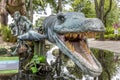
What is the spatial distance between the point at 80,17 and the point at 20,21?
1.47m

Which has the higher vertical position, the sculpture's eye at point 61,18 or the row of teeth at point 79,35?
the sculpture's eye at point 61,18

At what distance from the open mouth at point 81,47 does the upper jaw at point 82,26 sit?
0.11m

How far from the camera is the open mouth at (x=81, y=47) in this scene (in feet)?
12.2

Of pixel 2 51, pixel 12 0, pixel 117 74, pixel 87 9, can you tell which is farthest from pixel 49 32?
pixel 87 9

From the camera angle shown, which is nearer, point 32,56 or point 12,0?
point 32,56

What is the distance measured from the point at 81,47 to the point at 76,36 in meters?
0.18

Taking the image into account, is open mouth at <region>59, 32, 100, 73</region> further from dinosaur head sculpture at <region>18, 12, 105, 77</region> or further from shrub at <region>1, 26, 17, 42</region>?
shrub at <region>1, 26, 17, 42</region>

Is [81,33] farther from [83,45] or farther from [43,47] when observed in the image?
[43,47]

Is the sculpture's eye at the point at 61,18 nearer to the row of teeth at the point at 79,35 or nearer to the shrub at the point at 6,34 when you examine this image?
the row of teeth at the point at 79,35

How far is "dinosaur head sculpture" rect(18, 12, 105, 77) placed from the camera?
3701 millimetres

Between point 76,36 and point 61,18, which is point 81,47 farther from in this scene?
point 61,18

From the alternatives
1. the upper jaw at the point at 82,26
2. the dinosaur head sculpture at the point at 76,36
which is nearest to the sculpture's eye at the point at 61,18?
the dinosaur head sculpture at the point at 76,36

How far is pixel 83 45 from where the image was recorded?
4133 millimetres

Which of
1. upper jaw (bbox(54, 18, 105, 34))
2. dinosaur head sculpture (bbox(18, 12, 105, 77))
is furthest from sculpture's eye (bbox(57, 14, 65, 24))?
upper jaw (bbox(54, 18, 105, 34))
